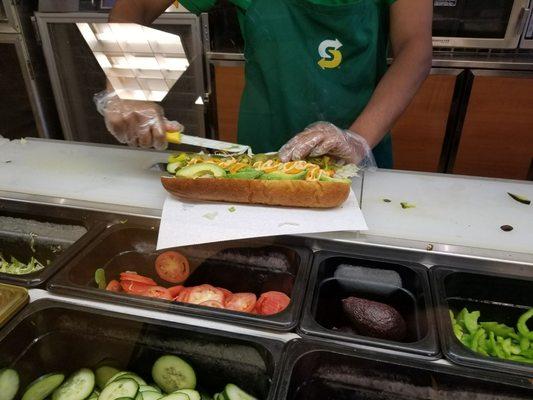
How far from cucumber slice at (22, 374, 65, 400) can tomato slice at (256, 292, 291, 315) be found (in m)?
0.55

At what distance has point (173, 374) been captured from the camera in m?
1.07

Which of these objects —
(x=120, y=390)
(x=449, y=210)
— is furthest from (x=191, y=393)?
(x=449, y=210)

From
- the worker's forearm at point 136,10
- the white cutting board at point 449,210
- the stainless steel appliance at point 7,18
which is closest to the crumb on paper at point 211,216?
the white cutting board at point 449,210

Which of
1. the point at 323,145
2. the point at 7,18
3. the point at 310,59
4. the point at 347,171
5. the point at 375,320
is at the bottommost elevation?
the point at 375,320

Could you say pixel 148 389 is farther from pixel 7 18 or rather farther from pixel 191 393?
pixel 7 18

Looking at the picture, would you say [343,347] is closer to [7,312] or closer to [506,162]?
[7,312]

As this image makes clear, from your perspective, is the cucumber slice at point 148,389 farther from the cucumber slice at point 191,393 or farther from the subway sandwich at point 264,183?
the subway sandwich at point 264,183

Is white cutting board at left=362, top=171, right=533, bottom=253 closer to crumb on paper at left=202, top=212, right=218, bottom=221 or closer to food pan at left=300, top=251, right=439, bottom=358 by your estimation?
food pan at left=300, top=251, right=439, bottom=358

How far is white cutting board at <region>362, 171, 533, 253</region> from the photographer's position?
134 centimetres

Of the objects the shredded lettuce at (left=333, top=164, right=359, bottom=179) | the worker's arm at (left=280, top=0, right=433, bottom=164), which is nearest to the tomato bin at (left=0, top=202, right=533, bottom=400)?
the shredded lettuce at (left=333, top=164, right=359, bottom=179)

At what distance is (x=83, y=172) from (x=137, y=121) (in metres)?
0.35

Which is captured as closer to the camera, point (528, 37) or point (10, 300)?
point (10, 300)

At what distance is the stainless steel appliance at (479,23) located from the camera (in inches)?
124

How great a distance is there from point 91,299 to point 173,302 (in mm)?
222
